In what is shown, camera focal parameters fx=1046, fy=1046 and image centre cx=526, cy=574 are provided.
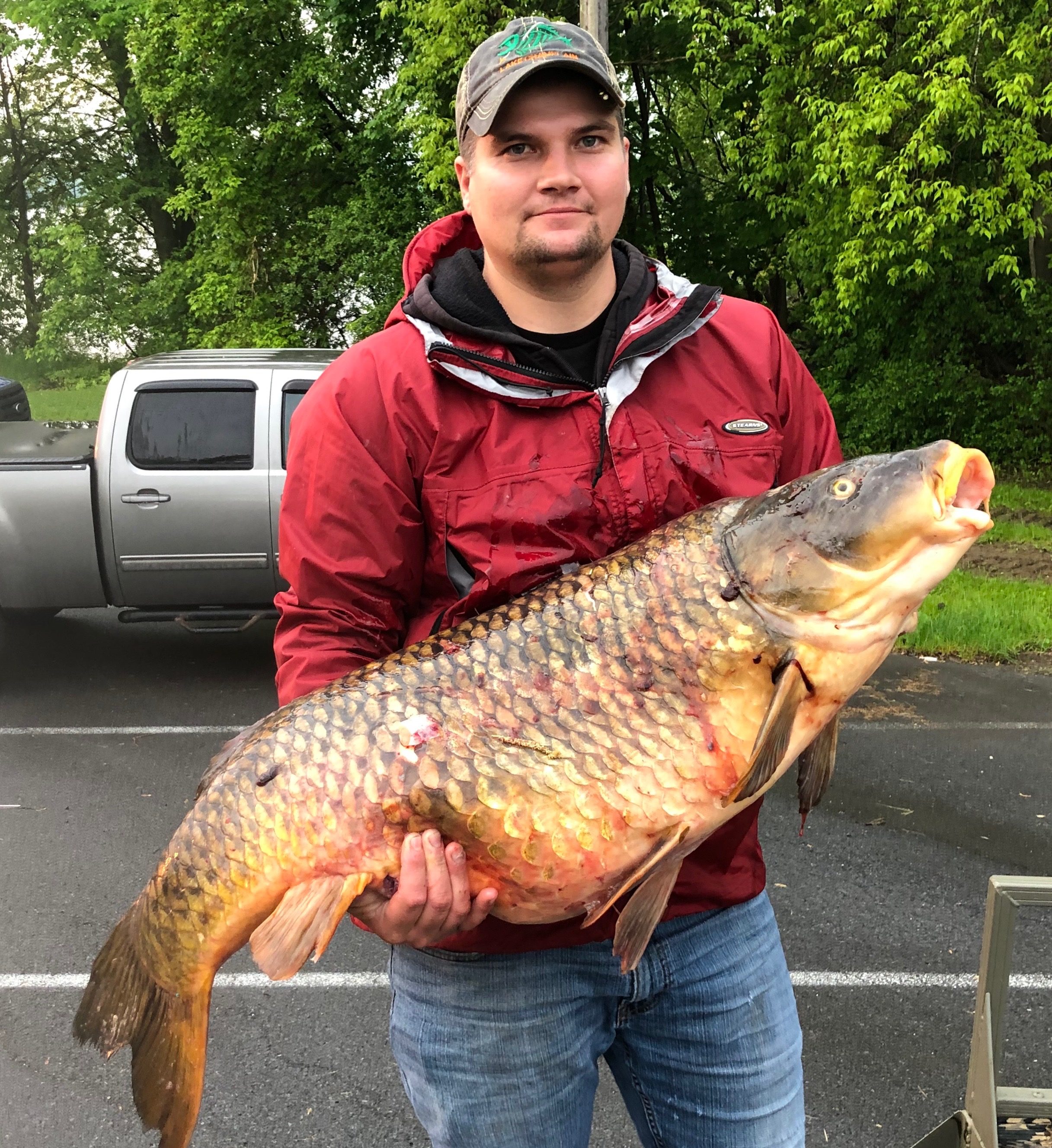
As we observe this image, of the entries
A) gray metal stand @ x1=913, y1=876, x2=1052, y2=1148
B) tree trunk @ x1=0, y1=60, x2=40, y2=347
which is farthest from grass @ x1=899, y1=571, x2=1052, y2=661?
tree trunk @ x1=0, y1=60, x2=40, y2=347

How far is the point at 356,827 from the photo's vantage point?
167 centimetres

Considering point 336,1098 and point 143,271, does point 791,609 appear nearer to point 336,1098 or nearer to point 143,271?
point 336,1098

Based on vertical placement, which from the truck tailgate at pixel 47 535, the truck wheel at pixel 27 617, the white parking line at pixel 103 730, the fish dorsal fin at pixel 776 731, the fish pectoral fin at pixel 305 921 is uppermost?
the fish dorsal fin at pixel 776 731

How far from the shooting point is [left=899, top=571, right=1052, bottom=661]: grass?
730 centimetres

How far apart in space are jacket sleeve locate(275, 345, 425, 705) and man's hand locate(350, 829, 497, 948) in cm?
34

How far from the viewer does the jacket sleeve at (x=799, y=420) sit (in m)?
1.91

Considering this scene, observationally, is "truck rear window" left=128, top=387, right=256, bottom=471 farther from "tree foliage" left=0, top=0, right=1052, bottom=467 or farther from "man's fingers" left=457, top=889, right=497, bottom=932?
"man's fingers" left=457, top=889, right=497, bottom=932

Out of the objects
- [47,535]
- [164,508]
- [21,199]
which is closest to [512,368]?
[164,508]

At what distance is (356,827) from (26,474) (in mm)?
6388

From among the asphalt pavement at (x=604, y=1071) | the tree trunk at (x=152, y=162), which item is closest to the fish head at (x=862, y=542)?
the asphalt pavement at (x=604, y=1071)

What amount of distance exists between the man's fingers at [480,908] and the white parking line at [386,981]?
2334 mm

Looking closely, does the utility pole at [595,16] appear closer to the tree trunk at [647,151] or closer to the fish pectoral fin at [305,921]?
the tree trunk at [647,151]

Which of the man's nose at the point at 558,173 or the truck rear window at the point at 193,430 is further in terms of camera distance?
the truck rear window at the point at 193,430

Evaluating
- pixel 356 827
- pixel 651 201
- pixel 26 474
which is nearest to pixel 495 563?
pixel 356 827
